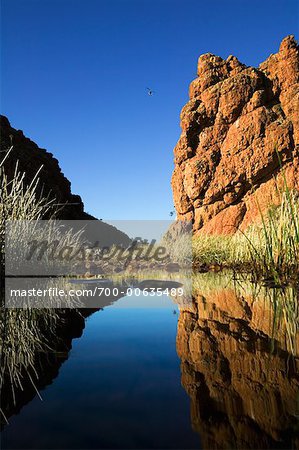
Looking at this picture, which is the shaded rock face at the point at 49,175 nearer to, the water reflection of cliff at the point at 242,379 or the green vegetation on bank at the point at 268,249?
the green vegetation on bank at the point at 268,249

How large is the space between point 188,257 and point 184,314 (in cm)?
1664

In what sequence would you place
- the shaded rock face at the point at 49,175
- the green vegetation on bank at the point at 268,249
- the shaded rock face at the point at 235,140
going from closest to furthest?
1. the green vegetation on bank at the point at 268,249
2. the shaded rock face at the point at 49,175
3. the shaded rock face at the point at 235,140

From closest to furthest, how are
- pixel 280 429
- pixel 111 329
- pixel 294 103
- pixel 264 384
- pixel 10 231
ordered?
pixel 280 429, pixel 264 384, pixel 111 329, pixel 10 231, pixel 294 103

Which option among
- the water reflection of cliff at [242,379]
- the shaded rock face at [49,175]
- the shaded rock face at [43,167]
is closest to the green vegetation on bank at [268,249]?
the water reflection of cliff at [242,379]

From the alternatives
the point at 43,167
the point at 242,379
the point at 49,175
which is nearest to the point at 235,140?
the point at 49,175

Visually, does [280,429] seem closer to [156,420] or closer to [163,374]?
[156,420]

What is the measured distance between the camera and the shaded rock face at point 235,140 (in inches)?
1348

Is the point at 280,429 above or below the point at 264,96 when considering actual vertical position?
below

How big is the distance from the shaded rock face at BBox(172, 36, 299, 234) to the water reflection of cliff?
3090cm

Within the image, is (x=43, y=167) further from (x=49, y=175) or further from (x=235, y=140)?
(x=235, y=140)

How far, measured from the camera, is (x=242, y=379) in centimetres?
165

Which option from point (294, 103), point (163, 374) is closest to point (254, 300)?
point (163, 374)

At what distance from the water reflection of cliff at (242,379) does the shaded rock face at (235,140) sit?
30901mm

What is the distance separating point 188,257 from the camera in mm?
20344
